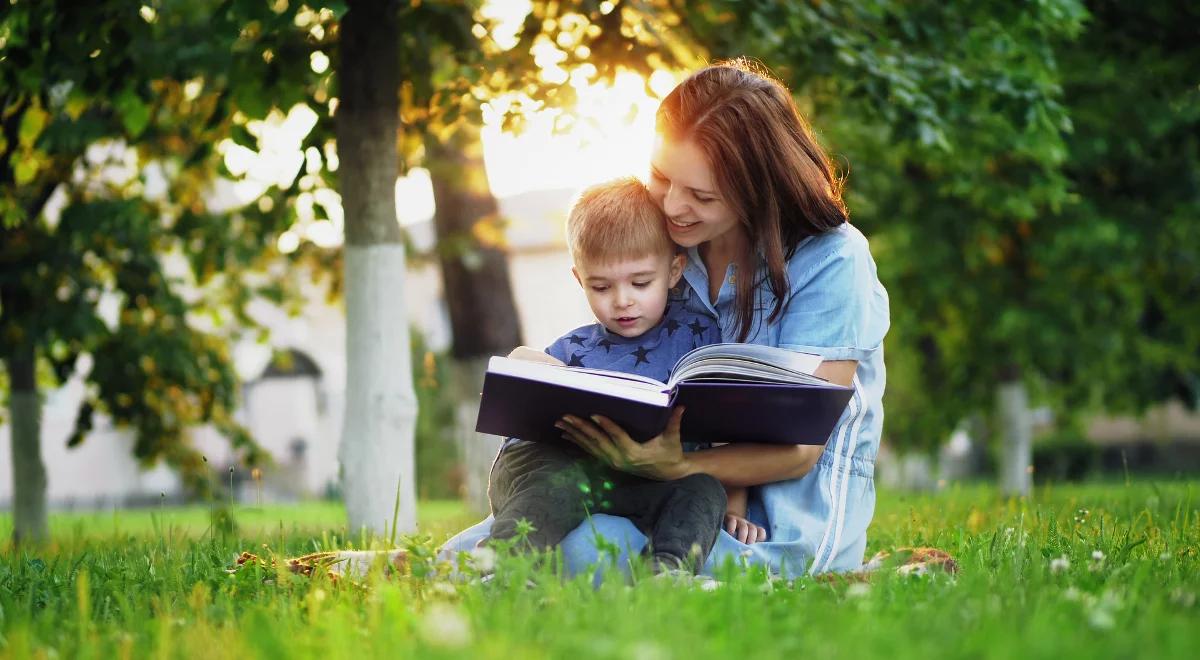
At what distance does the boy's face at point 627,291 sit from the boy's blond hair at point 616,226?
27mm

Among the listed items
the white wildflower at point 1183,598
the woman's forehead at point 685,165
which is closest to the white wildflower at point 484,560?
the woman's forehead at point 685,165

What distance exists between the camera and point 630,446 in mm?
3301

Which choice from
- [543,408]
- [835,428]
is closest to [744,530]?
[835,428]

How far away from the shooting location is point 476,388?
10023 millimetres

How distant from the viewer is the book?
3076mm

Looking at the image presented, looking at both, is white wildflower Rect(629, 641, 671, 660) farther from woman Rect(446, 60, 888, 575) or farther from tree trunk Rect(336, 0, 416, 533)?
tree trunk Rect(336, 0, 416, 533)

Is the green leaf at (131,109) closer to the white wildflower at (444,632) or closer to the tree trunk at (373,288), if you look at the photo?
the tree trunk at (373,288)

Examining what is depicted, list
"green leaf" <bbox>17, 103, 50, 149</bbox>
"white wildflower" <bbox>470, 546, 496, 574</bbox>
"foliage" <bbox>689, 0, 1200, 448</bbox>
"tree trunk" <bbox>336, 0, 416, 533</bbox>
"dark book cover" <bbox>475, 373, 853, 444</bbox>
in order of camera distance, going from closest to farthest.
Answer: "white wildflower" <bbox>470, 546, 496, 574</bbox> → "dark book cover" <bbox>475, 373, 853, 444</bbox> → "tree trunk" <bbox>336, 0, 416, 533</bbox> → "green leaf" <bbox>17, 103, 50, 149</bbox> → "foliage" <bbox>689, 0, 1200, 448</bbox>

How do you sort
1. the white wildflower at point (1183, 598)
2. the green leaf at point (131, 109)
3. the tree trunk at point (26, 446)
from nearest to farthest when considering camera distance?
1. the white wildflower at point (1183, 598)
2. the green leaf at point (131, 109)
3. the tree trunk at point (26, 446)

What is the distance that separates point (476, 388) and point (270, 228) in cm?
266

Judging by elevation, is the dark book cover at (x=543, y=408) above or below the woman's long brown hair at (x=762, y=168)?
below

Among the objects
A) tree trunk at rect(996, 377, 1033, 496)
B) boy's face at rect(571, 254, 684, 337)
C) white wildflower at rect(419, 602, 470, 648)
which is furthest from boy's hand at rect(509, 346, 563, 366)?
tree trunk at rect(996, 377, 1033, 496)

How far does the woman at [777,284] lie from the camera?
3.53 m

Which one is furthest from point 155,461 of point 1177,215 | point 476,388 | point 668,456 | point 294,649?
point 1177,215
